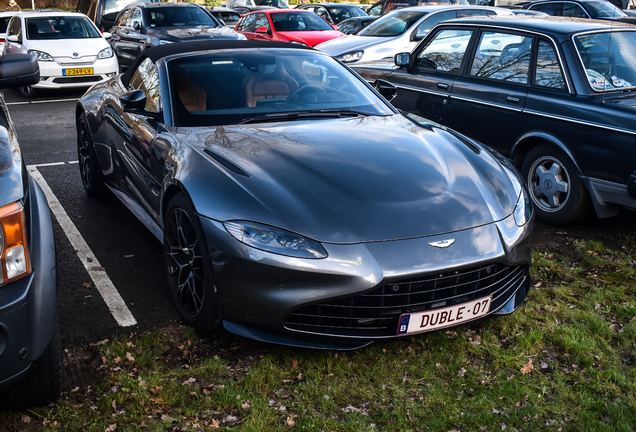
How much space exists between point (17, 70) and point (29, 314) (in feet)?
6.35

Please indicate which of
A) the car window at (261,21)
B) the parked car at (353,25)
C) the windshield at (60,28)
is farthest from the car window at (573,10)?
the windshield at (60,28)

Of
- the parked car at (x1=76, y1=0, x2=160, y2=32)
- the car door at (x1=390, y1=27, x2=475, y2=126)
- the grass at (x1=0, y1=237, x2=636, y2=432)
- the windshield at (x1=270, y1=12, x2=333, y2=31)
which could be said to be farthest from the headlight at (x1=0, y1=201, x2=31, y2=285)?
the parked car at (x1=76, y1=0, x2=160, y2=32)

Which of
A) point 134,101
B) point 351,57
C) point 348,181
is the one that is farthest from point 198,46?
point 351,57

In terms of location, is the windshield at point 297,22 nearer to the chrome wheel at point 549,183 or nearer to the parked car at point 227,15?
the parked car at point 227,15

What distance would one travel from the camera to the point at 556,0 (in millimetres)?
15906

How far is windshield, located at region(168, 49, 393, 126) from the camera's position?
4.12 meters

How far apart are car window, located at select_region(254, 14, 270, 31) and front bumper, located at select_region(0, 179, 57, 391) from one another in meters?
13.4

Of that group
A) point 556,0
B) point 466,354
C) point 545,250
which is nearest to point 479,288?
point 466,354

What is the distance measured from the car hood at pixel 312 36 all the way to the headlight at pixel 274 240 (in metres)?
11.7

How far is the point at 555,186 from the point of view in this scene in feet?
16.5

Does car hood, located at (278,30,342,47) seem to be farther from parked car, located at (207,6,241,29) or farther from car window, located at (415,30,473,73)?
car window, located at (415,30,473,73)

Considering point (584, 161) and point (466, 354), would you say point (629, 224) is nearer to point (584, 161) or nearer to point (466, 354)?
point (584, 161)

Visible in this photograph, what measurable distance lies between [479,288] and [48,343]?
2.03 m

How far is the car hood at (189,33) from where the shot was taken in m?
12.6
